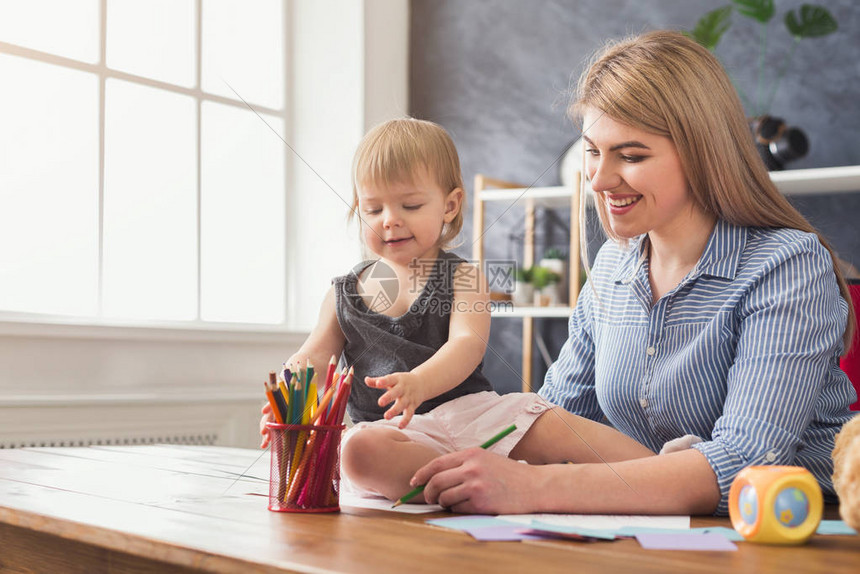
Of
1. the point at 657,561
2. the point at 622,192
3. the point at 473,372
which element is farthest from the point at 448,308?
the point at 657,561

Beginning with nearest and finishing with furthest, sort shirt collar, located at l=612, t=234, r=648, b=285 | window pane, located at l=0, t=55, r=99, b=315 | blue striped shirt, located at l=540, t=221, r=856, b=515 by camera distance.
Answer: blue striped shirt, located at l=540, t=221, r=856, b=515 < shirt collar, located at l=612, t=234, r=648, b=285 < window pane, located at l=0, t=55, r=99, b=315

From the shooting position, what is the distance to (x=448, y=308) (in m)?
1.31

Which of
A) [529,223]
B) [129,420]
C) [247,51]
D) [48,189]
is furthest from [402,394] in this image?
[247,51]

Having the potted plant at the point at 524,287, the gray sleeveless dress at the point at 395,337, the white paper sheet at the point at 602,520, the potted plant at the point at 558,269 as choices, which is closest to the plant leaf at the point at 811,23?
the potted plant at the point at 558,269

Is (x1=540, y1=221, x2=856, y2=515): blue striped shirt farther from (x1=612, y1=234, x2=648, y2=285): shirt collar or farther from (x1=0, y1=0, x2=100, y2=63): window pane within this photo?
(x1=0, y1=0, x2=100, y2=63): window pane

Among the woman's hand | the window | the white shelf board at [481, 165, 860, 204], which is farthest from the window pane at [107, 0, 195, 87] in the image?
the woman's hand

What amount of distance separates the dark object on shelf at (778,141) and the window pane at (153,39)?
1.96m

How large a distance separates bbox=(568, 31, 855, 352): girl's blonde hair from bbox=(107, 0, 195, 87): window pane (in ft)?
7.06

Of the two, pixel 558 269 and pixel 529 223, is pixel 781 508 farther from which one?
pixel 529 223

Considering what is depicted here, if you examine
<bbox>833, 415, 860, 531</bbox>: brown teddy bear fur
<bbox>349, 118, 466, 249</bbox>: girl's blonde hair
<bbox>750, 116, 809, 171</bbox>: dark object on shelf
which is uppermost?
<bbox>750, 116, 809, 171</bbox>: dark object on shelf

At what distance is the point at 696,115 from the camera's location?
1.29 metres

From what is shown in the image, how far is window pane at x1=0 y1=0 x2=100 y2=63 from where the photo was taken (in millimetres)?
2789

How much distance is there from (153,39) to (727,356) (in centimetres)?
252

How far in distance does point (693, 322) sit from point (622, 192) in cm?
22
